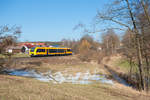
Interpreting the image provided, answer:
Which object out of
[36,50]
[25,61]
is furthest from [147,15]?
[36,50]

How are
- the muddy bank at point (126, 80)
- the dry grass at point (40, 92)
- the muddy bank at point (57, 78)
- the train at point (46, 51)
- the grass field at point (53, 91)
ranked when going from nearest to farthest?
the dry grass at point (40, 92) < the grass field at point (53, 91) < the muddy bank at point (57, 78) < the muddy bank at point (126, 80) < the train at point (46, 51)

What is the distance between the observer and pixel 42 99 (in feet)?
20.0

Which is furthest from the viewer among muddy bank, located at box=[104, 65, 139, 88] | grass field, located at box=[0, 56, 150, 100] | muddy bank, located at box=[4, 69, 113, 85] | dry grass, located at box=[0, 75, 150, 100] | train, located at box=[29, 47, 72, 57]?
train, located at box=[29, 47, 72, 57]

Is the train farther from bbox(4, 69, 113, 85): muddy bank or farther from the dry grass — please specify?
the dry grass

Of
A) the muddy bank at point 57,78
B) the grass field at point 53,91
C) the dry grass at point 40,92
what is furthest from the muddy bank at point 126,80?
the dry grass at point 40,92

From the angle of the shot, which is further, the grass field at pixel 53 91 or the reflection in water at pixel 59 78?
the reflection in water at pixel 59 78

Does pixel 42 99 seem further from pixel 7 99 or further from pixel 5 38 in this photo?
pixel 5 38

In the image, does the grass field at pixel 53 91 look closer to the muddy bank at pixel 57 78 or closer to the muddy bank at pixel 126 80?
the muddy bank at pixel 57 78

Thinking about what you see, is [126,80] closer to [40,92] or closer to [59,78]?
[59,78]

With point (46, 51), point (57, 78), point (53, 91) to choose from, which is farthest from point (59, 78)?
point (46, 51)

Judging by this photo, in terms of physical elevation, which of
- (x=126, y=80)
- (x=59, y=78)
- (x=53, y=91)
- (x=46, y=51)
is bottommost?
(x=126, y=80)

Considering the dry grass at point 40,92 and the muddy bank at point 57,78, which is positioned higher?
the dry grass at point 40,92

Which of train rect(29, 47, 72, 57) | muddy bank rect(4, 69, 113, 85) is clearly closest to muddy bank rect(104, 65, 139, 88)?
muddy bank rect(4, 69, 113, 85)

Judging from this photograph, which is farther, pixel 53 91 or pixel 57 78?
pixel 57 78
